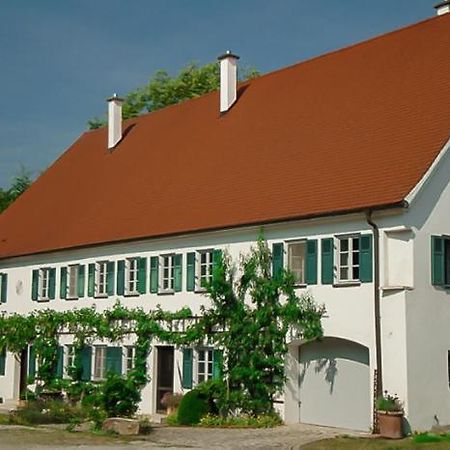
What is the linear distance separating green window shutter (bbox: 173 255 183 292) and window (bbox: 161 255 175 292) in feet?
0.46

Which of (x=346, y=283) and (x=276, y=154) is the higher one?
(x=276, y=154)

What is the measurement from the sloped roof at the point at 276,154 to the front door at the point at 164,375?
374cm

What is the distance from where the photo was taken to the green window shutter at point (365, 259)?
22.7 meters

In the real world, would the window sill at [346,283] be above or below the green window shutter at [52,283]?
below

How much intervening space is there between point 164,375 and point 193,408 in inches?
162

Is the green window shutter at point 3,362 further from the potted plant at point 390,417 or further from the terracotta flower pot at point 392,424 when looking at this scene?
the terracotta flower pot at point 392,424

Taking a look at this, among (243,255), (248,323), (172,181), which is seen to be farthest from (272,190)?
(172,181)

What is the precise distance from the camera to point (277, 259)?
2538 centimetres

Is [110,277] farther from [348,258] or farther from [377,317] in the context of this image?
[377,317]

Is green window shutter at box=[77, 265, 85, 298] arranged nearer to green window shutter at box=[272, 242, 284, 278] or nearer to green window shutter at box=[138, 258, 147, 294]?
green window shutter at box=[138, 258, 147, 294]

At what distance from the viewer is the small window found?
116 ft

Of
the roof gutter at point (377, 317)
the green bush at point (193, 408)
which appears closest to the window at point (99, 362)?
the green bush at point (193, 408)

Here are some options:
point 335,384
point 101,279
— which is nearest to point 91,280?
point 101,279

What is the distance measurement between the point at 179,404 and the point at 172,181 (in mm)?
8604
